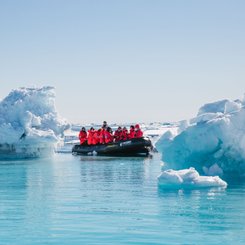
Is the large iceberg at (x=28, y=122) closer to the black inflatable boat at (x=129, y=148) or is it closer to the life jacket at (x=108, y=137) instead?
the life jacket at (x=108, y=137)

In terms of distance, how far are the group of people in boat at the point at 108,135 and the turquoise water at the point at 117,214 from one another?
12953 mm

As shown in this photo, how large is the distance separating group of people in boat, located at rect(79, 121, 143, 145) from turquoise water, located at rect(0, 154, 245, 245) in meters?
13.0

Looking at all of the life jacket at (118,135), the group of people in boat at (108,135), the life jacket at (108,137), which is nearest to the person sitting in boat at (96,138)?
the group of people in boat at (108,135)

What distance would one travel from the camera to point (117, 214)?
9922 millimetres

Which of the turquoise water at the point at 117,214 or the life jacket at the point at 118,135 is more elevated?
the life jacket at the point at 118,135

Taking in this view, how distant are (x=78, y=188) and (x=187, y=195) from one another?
349 cm

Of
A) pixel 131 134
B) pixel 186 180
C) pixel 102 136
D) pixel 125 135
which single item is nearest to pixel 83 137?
pixel 102 136

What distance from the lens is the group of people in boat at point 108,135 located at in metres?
29.1

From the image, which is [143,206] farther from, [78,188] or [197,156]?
[197,156]

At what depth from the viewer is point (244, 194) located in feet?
40.2

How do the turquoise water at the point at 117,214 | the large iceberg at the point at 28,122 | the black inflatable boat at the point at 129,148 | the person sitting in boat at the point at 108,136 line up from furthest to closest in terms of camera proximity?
1. the person sitting in boat at the point at 108,136
2. the large iceberg at the point at 28,122
3. the black inflatable boat at the point at 129,148
4. the turquoise water at the point at 117,214

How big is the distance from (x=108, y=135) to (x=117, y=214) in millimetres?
19865

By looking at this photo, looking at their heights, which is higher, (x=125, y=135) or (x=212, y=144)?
(x=125, y=135)

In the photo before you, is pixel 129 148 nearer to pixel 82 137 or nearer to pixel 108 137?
pixel 108 137
